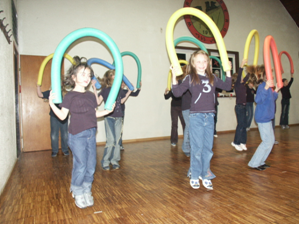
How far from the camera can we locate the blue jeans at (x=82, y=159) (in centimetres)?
197

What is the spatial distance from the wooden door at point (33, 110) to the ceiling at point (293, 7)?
810 cm

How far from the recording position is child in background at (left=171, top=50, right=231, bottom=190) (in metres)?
2.28

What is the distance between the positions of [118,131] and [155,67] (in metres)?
3.28

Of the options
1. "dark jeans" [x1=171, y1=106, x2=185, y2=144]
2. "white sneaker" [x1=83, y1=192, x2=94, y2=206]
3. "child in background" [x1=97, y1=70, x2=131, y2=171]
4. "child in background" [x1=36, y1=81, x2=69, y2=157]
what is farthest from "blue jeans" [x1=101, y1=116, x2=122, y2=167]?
"dark jeans" [x1=171, y1=106, x2=185, y2=144]

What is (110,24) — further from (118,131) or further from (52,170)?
(52,170)

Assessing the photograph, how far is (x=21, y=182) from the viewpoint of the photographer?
2.70 meters

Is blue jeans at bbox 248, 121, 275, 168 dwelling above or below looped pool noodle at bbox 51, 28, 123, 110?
below

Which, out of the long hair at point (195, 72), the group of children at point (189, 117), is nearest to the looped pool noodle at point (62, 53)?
the group of children at point (189, 117)

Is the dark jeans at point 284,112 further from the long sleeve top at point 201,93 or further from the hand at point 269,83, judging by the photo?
the long sleeve top at point 201,93

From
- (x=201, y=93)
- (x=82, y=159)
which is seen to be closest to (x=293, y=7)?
(x=201, y=93)

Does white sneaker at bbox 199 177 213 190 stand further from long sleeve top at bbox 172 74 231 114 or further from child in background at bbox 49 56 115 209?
child in background at bbox 49 56 115 209

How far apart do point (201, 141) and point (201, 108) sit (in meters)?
0.34

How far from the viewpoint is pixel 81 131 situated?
6.47 ft

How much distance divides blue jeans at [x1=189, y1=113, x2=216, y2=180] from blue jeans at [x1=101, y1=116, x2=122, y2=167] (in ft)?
4.10
